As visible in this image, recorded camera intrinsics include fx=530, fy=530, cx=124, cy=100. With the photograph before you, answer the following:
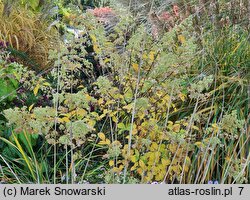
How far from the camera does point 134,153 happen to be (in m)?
3.17

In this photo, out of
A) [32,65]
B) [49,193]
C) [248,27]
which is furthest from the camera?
[32,65]

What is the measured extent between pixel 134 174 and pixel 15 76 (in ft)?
3.61

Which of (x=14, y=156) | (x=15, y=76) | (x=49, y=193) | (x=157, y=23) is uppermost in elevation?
(x=157, y=23)

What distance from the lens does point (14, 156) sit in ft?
11.6

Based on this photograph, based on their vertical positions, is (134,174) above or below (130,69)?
below

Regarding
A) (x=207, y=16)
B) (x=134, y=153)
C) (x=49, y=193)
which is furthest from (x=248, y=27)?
(x=49, y=193)

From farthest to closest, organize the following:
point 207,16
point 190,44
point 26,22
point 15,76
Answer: point 26,22 → point 207,16 → point 15,76 → point 190,44

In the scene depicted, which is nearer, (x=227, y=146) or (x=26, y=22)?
(x=227, y=146)

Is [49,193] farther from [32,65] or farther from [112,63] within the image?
[32,65]

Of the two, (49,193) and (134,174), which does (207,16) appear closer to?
(134,174)

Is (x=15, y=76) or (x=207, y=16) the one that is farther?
(x=207, y=16)

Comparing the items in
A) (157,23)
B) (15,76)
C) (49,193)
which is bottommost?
(49,193)

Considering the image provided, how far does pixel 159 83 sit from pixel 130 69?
0.33 meters

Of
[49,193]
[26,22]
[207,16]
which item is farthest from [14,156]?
[26,22]
